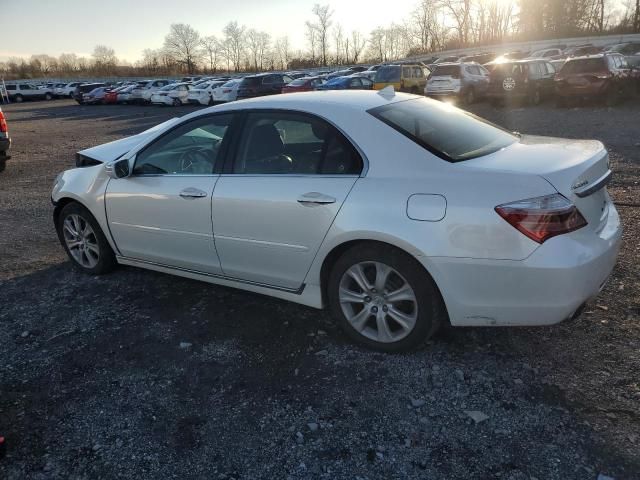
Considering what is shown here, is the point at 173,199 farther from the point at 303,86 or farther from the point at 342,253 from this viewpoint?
the point at 303,86

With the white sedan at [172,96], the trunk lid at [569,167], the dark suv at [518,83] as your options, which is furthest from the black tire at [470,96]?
the trunk lid at [569,167]

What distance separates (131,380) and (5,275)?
2.67 meters

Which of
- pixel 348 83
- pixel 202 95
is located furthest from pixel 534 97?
pixel 202 95

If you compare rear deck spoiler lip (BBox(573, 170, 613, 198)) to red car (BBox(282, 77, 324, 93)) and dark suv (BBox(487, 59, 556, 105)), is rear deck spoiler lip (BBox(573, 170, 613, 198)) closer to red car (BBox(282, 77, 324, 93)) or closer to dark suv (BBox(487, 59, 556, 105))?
dark suv (BBox(487, 59, 556, 105))

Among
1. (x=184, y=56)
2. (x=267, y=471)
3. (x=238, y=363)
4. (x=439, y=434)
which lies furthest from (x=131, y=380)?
(x=184, y=56)

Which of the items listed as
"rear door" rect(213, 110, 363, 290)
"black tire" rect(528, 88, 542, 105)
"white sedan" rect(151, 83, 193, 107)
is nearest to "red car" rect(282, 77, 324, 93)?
"white sedan" rect(151, 83, 193, 107)

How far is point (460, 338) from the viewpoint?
3.43m

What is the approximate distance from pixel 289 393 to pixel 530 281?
1468mm

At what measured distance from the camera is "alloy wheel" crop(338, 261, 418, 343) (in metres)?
3.13

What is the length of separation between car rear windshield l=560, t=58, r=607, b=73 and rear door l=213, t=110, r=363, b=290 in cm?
1670

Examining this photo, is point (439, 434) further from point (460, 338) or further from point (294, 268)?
point (294, 268)

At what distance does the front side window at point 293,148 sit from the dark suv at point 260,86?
996 inches

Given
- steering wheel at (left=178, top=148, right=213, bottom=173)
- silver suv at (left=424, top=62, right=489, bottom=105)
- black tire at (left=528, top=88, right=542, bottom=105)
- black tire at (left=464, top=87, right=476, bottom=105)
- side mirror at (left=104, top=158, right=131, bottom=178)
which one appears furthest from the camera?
black tire at (left=464, top=87, right=476, bottom=105)

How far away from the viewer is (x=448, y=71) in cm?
2064
